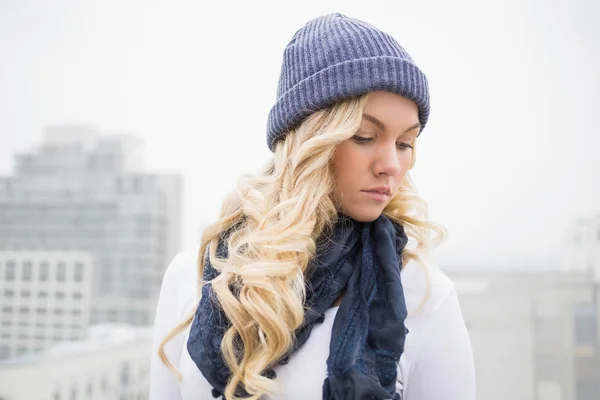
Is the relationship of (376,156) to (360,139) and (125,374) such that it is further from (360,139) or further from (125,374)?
(125,374)

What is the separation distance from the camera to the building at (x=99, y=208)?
24.2 ft

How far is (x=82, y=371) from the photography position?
3.91 m

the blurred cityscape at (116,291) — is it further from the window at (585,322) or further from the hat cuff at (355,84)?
the hat cuff at (355,84)

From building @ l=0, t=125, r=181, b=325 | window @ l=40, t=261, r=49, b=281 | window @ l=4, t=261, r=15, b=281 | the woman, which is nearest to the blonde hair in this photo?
the woman

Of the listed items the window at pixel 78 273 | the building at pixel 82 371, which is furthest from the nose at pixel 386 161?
the window at pixel 78 273

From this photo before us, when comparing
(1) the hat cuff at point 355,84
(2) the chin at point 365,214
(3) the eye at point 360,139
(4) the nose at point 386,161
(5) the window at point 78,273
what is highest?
(1) the hat cuff at point 355,84

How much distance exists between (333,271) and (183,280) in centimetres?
30

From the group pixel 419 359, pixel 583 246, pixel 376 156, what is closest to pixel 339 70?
pixel 376 156

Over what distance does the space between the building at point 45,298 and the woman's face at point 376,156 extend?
554 cm

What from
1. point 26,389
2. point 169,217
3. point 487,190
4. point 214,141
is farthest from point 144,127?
point 169,217

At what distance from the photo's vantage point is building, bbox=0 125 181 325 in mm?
A: 7371

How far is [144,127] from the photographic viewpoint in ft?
12.5

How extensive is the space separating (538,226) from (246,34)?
2.04 metres

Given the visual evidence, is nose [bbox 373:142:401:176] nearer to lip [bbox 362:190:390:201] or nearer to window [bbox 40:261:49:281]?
lip [bbox 362:190:390:201]
